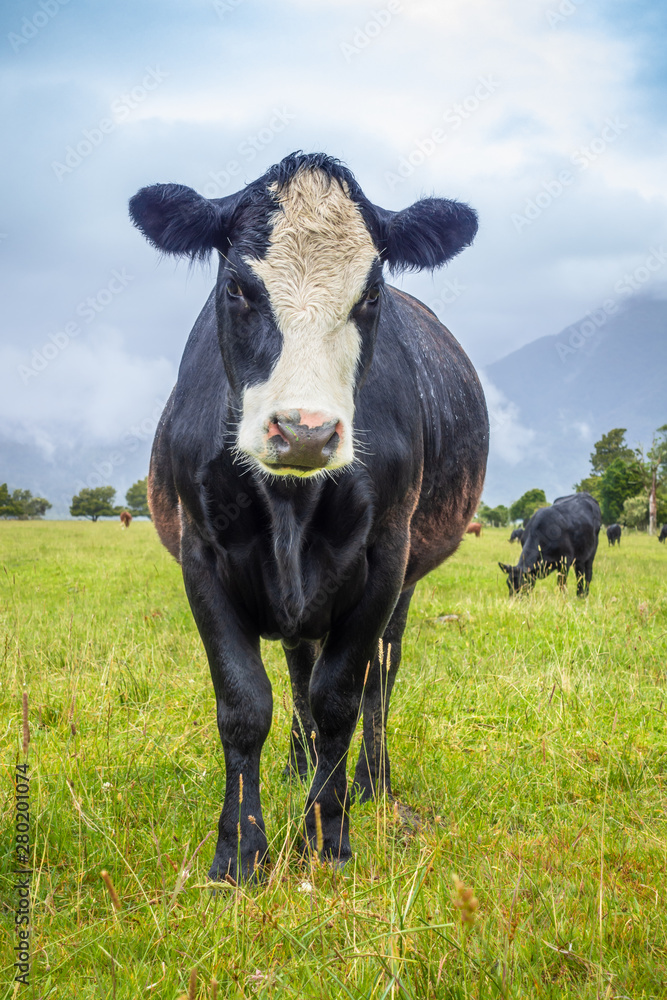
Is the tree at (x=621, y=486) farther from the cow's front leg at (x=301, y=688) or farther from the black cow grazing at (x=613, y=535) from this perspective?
the cow's front leg at (x=301, y=688)

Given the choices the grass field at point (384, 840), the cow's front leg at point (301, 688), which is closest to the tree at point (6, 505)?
the grass field at point (384, 840)

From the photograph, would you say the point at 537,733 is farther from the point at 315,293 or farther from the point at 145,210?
the point at 145,210

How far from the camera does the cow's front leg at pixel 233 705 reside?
9.62 feet

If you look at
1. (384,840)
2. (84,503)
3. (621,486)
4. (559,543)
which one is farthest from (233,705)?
(84,503)

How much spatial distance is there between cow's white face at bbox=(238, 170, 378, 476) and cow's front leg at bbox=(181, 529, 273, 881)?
65cm

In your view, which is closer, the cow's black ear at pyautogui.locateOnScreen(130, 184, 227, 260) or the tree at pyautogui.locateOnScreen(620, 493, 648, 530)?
the cow's black ear at pyautogui.locateOnScreen(130, 184, 227, 260)

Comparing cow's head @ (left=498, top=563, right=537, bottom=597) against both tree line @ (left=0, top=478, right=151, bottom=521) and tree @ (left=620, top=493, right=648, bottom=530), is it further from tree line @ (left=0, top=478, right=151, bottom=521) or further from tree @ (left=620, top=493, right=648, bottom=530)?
tree line @ (left=0, top=478, right=151, bottom=521)

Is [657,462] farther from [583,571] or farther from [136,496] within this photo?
[136,496]

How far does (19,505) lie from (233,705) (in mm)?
81182

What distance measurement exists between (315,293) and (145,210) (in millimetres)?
1124

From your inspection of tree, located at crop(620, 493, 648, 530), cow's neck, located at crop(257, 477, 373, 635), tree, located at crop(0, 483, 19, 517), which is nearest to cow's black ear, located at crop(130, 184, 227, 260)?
cow's neck, located at crop(257, 477, 373, 635)

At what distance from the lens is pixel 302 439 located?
8.39 feet

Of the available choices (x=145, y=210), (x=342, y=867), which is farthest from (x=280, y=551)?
(x=145, y=210)

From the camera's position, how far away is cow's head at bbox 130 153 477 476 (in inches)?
106
